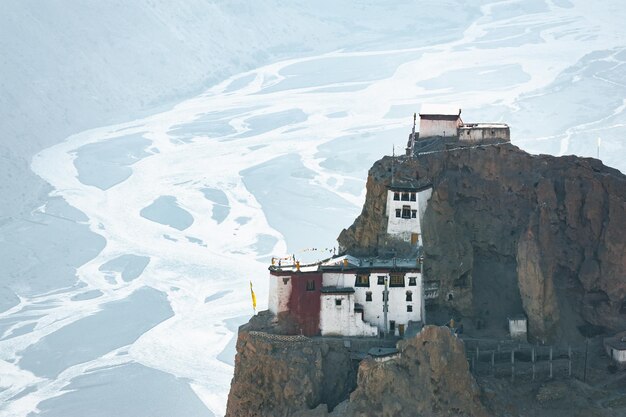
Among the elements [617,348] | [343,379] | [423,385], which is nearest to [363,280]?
[343,379]

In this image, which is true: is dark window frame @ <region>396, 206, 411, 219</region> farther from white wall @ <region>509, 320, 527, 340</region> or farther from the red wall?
white wall @ <region>509, 320, 527, 340</region>

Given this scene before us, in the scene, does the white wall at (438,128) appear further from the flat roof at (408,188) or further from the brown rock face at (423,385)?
the brown rock face at (423,385)

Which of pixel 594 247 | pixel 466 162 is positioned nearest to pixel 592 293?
pixel 594 247

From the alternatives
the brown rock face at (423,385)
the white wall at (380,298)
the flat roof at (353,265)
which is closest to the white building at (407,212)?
the flat roof at (353,265)

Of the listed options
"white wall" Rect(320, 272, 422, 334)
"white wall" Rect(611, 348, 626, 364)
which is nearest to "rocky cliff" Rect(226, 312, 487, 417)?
"white wall" Rect(320, 272, 422, 334)

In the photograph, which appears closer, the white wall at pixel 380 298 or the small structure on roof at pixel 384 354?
the small structure on roof at pixel 384 354

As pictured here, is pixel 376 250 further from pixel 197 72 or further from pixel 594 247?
pixel 197 72

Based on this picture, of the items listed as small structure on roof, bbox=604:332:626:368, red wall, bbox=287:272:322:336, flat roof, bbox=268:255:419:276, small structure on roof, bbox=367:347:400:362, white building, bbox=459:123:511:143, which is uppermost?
white building, bbox=459:123:511:143
